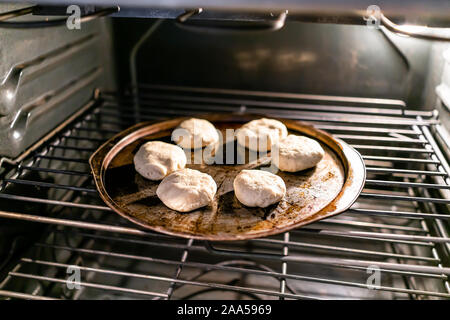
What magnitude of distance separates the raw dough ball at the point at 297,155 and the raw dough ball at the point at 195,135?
Result: 26 cm

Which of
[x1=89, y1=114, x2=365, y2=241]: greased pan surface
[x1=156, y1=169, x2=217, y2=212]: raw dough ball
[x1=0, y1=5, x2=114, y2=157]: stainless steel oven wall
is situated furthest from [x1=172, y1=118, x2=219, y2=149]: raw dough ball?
[x1=0, y1=5, x2=114, y2=157]: stainless steel oven wall

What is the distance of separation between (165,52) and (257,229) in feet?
3.95

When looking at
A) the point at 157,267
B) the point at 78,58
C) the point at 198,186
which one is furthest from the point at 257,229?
the point at 78,58

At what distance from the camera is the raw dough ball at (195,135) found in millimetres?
1463

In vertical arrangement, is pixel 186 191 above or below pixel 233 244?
above

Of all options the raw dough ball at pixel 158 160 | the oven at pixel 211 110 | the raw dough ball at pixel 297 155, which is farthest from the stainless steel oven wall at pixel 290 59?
the raw dough ball at pixel 158 160

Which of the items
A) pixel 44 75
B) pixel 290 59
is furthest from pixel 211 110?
pixel 44 75

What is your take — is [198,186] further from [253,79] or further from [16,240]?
[253,79]

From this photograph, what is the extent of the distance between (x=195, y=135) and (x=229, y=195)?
0.33 meters

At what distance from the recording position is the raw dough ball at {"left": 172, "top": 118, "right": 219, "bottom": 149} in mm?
1463

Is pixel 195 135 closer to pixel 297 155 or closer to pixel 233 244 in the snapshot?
pixel 297 155

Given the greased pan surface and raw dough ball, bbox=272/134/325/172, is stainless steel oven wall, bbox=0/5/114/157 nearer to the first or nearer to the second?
the greased pan surface

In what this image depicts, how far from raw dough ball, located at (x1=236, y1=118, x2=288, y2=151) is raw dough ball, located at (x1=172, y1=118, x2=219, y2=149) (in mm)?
106

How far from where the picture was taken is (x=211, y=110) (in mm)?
1933
